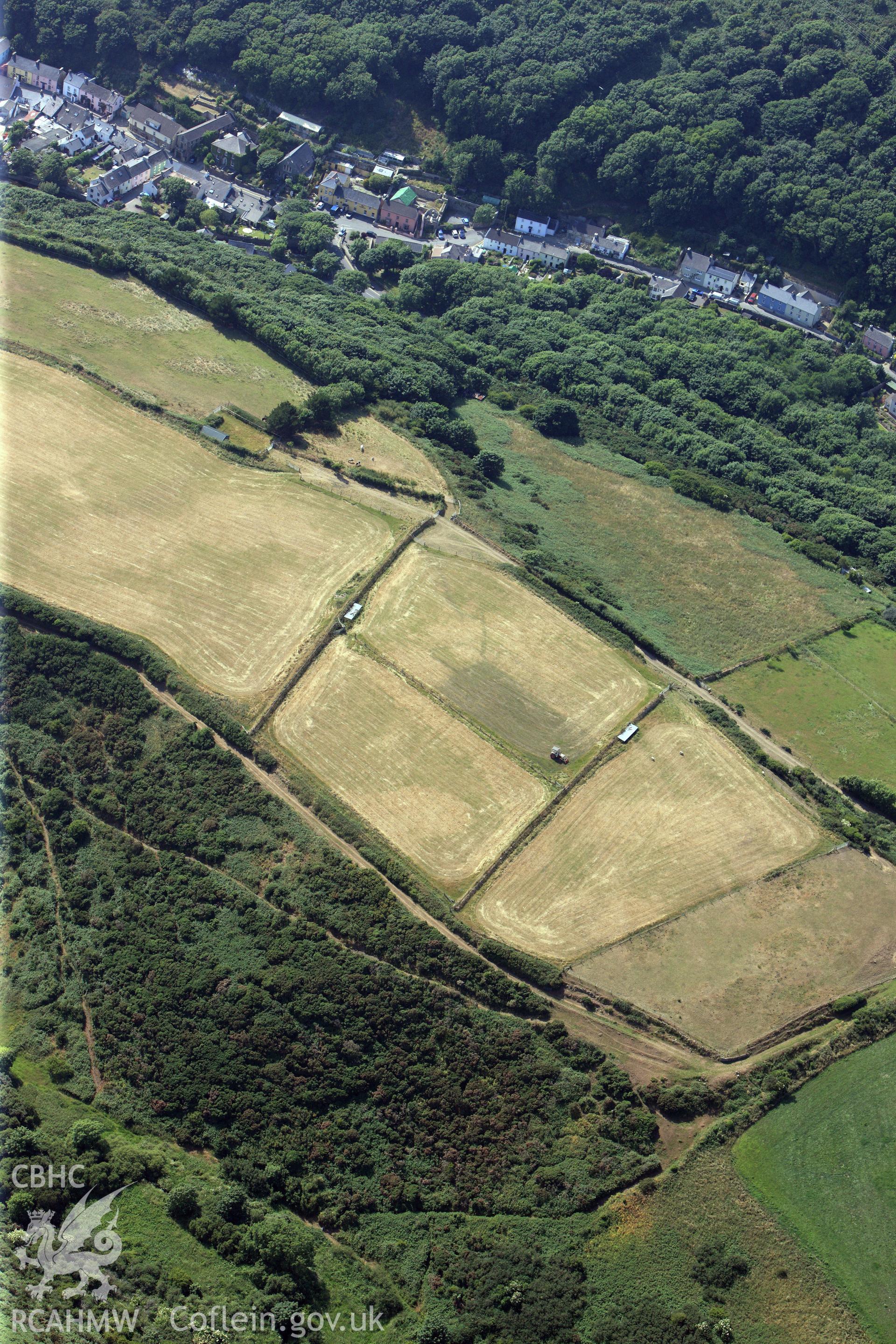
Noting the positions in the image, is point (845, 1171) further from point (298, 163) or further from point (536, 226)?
point (298, 163)

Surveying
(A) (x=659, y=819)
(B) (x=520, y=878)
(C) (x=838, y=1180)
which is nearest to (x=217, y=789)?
(B) (x=520, y=878)

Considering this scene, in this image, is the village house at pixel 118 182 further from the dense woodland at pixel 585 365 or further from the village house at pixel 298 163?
the village house at pixel 298 163

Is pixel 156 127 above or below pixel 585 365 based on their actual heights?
above

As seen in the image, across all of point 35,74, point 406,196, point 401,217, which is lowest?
point 401,217

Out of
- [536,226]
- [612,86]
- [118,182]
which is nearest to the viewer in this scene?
[118,182]

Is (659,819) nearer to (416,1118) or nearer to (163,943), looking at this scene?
(416,1118)

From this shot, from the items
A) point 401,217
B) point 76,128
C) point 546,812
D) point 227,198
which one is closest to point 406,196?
point 401,217

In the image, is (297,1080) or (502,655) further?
(502,655)

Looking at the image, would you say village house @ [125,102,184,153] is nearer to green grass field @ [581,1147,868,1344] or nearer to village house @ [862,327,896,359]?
village house @ [862,327,896,359]
